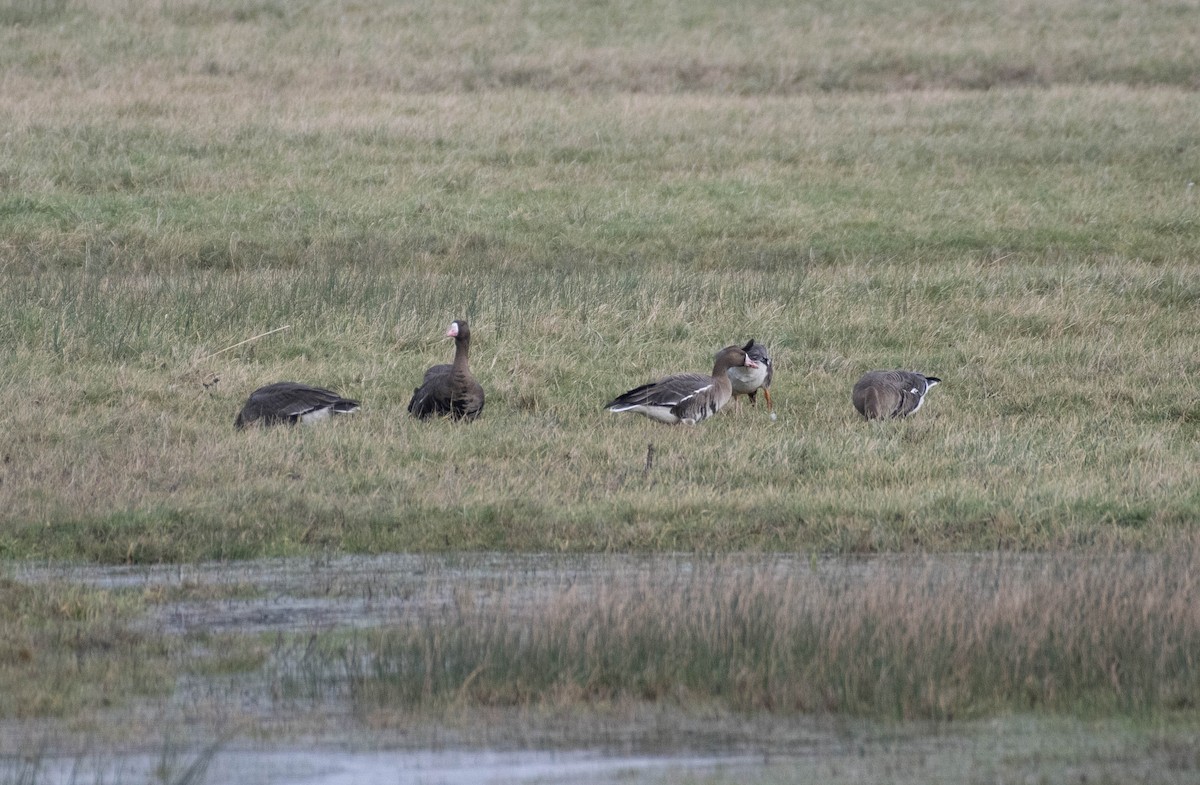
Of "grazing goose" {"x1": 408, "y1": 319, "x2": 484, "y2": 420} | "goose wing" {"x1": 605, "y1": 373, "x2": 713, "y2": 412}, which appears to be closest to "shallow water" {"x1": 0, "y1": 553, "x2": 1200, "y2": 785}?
"goose wing" {"x1": 605, "y1": 373, "x2": 713, "y2": 412}

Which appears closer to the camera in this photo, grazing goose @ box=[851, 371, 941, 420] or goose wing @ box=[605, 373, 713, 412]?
goose wing @ box=[605, 373, 713, 412]

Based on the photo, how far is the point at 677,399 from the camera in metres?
12.5

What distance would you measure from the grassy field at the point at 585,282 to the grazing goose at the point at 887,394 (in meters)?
0.30

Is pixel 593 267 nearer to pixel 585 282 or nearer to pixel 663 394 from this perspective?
pixel 585 282

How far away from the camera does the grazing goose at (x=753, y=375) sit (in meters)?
13.2

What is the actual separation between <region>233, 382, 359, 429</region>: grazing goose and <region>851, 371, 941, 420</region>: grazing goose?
4.11m

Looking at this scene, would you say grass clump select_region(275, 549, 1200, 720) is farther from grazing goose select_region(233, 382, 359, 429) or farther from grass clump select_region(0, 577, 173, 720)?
grazing goose select_region(233, 382, 359, 429)

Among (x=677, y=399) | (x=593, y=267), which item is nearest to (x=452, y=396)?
(x=677, y=399)

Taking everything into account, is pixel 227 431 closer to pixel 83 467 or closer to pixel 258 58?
pixel 83 467

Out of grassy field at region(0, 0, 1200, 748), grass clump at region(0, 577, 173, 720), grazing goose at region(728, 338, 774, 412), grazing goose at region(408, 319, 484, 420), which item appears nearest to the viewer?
grass clump at region(0, 577, 173, 720)

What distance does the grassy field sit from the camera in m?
9.79

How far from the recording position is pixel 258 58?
3375cm

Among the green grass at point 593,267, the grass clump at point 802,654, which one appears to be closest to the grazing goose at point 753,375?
the green grass at point 593,267

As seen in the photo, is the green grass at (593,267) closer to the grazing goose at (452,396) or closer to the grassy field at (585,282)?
the grassy field at (585,282)
